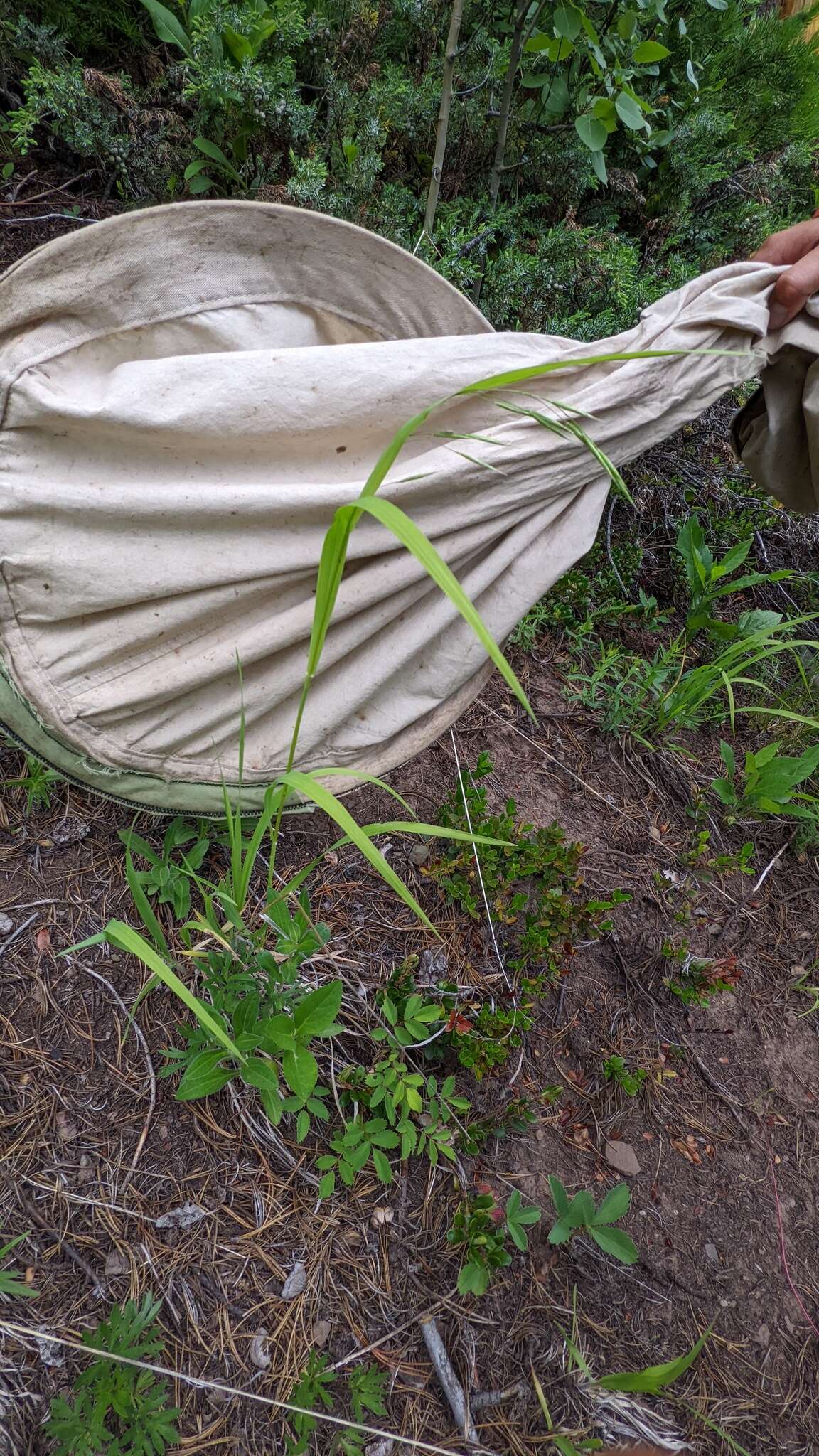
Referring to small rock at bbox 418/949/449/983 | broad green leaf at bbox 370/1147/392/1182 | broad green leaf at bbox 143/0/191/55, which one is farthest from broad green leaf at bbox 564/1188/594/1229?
broad green leaf at bbox 143/0/191/55

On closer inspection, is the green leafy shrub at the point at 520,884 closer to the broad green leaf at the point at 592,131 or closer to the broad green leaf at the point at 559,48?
the broad green leaf at the point at 592,131

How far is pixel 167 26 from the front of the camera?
1702 mm

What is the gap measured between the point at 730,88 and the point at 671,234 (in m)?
0.71

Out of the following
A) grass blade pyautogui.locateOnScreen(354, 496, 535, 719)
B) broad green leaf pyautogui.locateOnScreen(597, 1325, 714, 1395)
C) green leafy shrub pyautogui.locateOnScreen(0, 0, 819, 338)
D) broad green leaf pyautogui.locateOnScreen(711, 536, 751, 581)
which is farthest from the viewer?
broad green leaf pyautogui.locateOnScreen(711, 536, 751, 581)

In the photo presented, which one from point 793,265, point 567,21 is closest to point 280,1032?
point 793,265

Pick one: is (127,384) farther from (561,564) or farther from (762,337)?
(762,337)

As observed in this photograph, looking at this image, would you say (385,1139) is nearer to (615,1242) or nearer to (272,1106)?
(272,1106)

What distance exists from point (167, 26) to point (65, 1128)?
2.20 m

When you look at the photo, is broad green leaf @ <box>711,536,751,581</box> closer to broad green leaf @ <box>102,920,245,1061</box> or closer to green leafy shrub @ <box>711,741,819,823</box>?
green leafy shrub @ <box>711,741,819,823</box>

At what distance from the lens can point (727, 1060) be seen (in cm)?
153

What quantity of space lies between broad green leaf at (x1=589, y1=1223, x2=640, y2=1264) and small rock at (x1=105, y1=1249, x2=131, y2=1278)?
2.20 feet

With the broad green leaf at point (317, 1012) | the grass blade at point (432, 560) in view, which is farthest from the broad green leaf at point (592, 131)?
the broad green leaf at point (317, 1012)

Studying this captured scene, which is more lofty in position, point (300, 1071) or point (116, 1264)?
point (300, 1071)

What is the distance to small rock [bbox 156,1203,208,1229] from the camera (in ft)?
3.59
